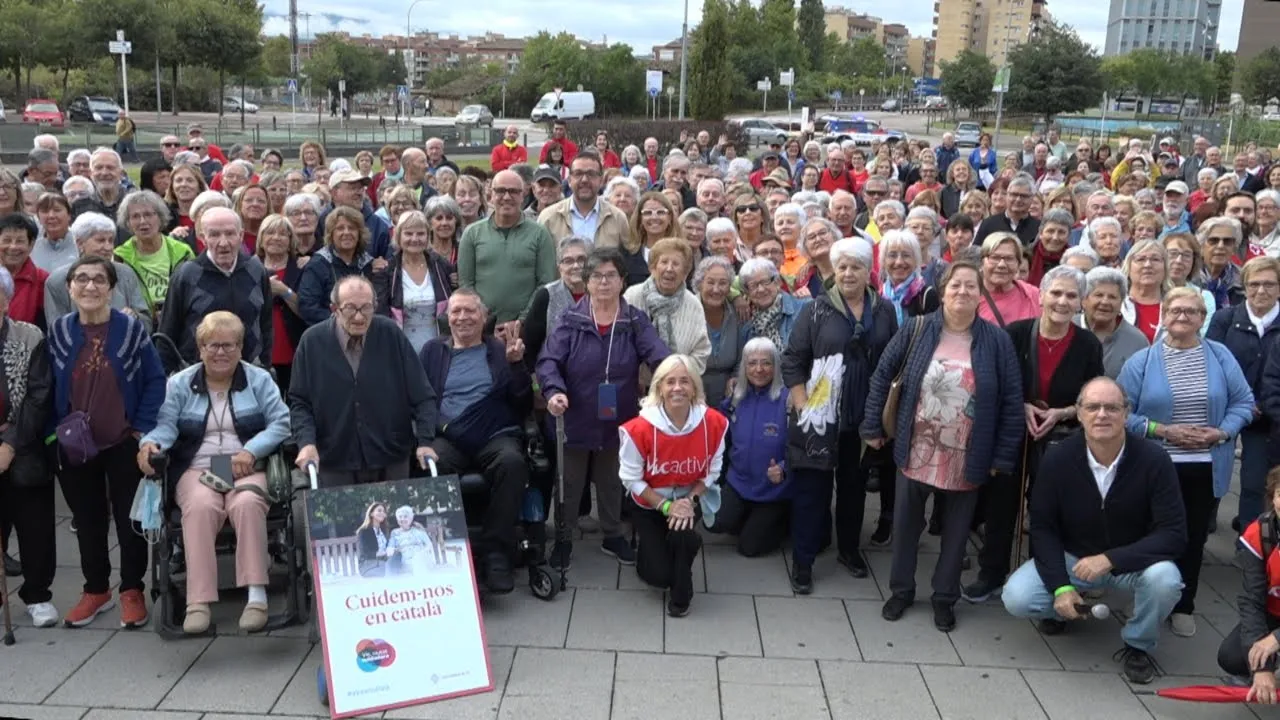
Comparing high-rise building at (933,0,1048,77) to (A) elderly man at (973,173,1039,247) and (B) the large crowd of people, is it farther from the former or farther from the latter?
(B) the large crowd of people

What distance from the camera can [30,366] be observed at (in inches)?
182

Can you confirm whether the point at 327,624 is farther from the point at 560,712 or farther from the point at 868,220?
the point at 868,220

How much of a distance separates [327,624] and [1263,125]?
126 ft

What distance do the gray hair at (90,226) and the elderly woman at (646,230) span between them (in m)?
3.09

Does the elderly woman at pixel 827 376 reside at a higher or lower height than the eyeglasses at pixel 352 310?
lower

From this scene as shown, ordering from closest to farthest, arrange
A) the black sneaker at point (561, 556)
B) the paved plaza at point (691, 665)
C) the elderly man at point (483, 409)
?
1. the paved plaza at point (691, 665)
2. the elderly man at point (483, 409)
3. the black sneaker at point (561, 556)

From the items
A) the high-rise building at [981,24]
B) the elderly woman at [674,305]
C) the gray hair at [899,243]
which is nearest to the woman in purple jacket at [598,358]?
the elderly woman at [674,305]

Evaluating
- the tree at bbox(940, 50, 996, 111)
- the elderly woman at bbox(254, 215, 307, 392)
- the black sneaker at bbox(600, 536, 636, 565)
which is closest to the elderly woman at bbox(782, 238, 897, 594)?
the black sneaker at bbox(600, 536, 636, 565)

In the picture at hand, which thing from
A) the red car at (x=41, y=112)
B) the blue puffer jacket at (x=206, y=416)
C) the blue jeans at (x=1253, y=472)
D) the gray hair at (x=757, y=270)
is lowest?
the blue jeans at (x=1253, y=472)

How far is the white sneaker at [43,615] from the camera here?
470cm

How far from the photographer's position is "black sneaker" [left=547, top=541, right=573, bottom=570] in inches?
204

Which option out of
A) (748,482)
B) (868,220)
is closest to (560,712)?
(748,482)

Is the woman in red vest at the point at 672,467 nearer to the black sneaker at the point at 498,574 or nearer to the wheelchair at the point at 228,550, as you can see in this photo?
the black sneaker at the point at 498,574

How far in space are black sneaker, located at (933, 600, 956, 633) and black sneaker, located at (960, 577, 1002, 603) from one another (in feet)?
1.03
